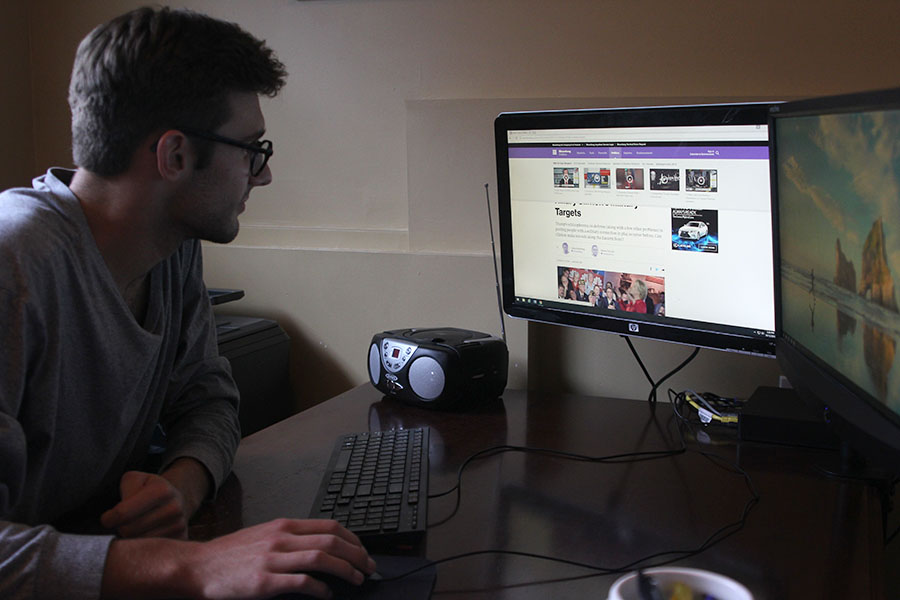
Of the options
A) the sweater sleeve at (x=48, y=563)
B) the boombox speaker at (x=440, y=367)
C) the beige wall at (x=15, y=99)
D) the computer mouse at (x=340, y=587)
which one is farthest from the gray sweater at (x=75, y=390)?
the beige wall at (x=15, y=99)

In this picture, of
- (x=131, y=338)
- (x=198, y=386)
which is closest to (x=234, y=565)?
(x=131, y=338)

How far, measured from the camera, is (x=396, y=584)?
2.84ft

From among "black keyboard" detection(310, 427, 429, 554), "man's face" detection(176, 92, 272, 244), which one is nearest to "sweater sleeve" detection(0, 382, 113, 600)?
"black keyboard" detection(310, 427, 429, 554)

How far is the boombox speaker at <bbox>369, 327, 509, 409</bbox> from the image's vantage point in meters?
1.47

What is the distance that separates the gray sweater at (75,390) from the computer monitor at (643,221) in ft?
1.94

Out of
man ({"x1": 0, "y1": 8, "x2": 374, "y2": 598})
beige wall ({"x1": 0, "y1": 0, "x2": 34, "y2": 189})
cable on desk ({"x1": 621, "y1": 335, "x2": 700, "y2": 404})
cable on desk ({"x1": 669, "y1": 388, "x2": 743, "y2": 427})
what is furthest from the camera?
beige wall ({"x1": 0, "y1": 0, "x2": 34, "y2": 189})

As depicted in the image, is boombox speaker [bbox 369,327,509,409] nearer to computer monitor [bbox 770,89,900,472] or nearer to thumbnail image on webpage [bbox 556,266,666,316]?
thumbnail image on webpage [bbox 556,266,666,316]

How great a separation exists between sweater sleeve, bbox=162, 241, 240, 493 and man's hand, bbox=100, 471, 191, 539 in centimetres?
19

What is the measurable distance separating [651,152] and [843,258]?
1.65 feet

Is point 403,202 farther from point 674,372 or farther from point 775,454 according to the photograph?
point 775,454

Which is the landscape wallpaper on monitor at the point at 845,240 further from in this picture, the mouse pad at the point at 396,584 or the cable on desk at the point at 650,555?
the mouse pad at the point at 396,584

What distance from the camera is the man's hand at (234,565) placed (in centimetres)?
80

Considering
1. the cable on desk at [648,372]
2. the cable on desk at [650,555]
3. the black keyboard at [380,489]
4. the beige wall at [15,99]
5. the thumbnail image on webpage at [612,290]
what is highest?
the beige wall at [15,99]

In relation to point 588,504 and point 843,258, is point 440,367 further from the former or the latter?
point 843,258
